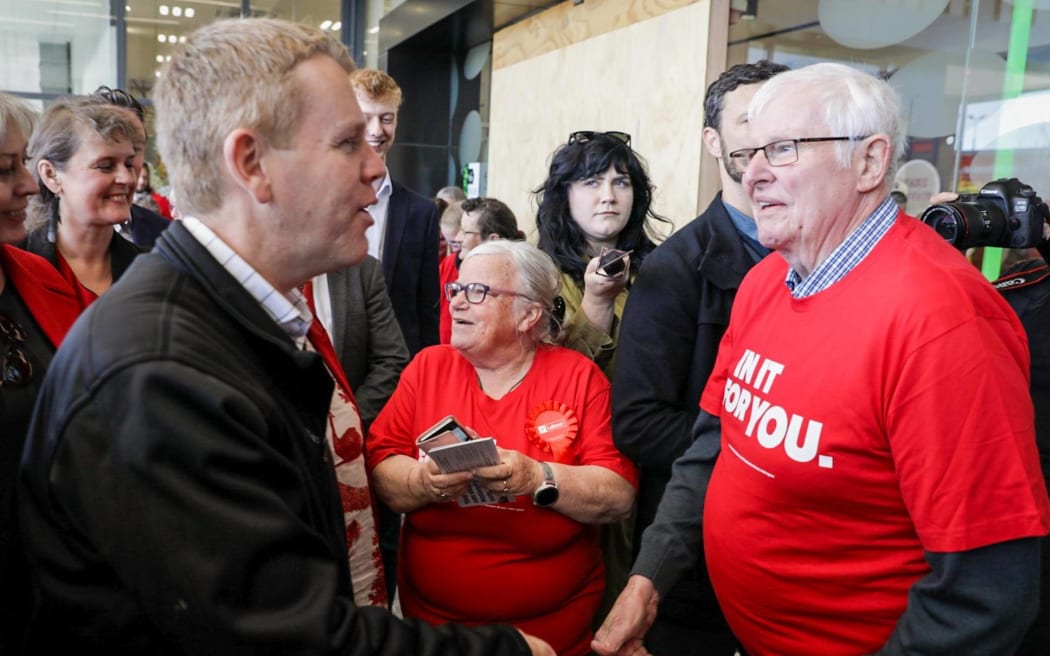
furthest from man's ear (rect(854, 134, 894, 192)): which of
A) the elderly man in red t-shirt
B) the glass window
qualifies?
the glass window

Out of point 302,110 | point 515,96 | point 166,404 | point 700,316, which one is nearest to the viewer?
point 166,404

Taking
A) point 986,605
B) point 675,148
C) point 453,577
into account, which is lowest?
point 453,577

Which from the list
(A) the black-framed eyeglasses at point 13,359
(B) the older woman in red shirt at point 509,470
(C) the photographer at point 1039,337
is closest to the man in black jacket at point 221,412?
(A) the black-framed eyeglasses at point 13,359

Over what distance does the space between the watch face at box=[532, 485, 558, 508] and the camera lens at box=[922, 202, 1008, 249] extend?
1.03 metres

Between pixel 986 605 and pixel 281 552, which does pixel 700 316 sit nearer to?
pixel 986 605

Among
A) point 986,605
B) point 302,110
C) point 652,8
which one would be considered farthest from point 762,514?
point 652,8

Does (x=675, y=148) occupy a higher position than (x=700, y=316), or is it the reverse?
(x=675, y=148)

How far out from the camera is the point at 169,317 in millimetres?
1026

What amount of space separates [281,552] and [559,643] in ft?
4.25

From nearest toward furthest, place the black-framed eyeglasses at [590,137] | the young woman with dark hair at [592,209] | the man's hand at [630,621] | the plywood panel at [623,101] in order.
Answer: the man's hand at [630,621], the young woman with dark hair at [592,209], the black-framed eyeglasses at [590,137], the plywood panel at [623,101]

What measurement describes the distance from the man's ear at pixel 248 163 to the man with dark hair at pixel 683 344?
117 cm

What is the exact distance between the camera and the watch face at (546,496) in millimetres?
2000

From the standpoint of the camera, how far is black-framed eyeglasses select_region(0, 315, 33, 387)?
1655mm

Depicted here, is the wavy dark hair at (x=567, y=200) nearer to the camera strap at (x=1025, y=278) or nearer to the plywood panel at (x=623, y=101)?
the camera strap at (x=1025, y=278)
